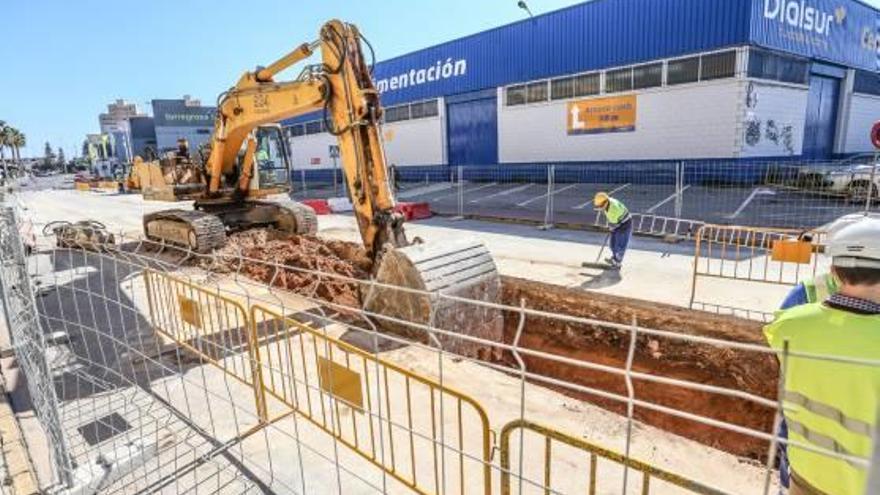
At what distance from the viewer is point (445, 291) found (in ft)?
20.8

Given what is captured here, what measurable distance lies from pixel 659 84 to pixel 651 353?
14.7 metres

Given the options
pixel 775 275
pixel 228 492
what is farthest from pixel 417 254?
pixel 775 275

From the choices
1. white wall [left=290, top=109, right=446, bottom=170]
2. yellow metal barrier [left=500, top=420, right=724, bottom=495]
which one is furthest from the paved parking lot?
yellow metal barrier [left=500, top=420, right=724, bottom=495]

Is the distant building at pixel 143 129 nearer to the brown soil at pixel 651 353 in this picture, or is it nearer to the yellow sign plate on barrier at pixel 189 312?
the brown soil at pixel 651 353

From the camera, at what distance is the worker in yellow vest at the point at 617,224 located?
359 inches

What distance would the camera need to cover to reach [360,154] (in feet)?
23.8

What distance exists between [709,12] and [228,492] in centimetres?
1942

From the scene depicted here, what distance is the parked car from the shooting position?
13219mm

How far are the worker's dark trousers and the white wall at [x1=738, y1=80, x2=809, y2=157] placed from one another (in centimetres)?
1062

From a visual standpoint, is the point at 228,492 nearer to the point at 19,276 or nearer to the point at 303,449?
the point at 303,449

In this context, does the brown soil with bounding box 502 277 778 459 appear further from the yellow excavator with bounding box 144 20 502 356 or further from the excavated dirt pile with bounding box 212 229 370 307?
the excavated dirt pile with bounding box 212 229 370 307

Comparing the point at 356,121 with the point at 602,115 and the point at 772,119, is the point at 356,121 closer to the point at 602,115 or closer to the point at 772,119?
the point at 602,115

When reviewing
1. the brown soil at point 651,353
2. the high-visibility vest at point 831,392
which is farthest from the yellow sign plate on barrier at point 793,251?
the high-visibility vest at point 831,392

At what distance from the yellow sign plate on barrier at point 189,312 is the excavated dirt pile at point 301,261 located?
127 inches
